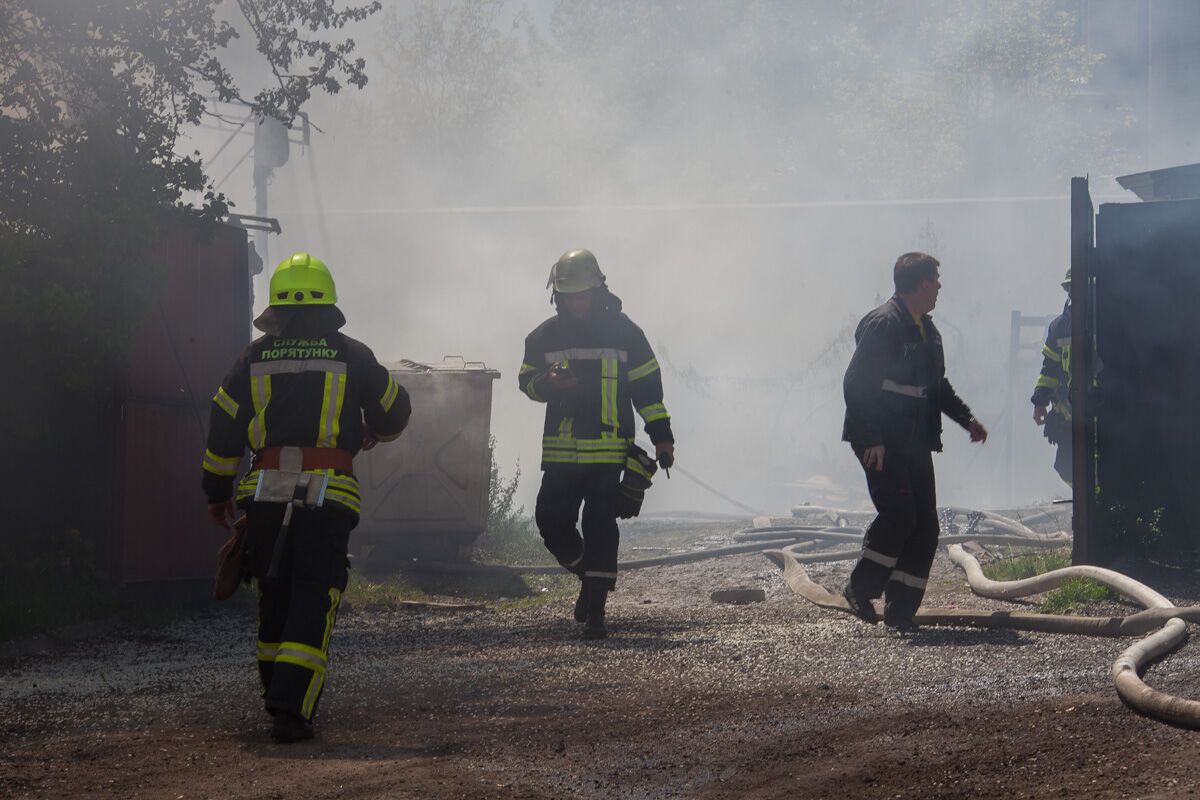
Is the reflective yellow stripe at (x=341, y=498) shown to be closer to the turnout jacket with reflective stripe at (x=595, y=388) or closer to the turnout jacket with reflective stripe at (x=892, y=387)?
the turnout jacket with reflective stripe at (x=595, y=388)

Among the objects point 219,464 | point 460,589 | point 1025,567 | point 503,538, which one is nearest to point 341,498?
point 219,464

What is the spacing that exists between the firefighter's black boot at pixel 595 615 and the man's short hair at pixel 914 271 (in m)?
2.07

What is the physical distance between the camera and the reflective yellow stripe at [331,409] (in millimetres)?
4902

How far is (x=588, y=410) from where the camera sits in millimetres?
6949

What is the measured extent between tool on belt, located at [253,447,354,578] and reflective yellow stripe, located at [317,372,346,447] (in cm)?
4

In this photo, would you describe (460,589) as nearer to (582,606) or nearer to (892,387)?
(582,606)

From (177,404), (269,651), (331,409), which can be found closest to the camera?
(269,651)

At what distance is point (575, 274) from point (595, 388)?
58 cm

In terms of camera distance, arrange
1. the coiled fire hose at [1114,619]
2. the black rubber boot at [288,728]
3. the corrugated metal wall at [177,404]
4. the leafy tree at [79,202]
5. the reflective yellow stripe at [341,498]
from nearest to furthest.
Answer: the coiled fire hose at [1114,619], the black rubber boot at [288,728], the reflective yellow stripe at [341,498], the leafy tree at [79,202], the corrugated metal wall at [177,404]

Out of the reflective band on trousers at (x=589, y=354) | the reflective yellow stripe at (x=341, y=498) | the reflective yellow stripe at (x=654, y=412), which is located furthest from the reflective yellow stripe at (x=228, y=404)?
the reflective yellow stripe at (x=654, y=412)

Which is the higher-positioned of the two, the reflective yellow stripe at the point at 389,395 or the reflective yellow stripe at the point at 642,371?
the reflective yellow stripe at the point at 642,371

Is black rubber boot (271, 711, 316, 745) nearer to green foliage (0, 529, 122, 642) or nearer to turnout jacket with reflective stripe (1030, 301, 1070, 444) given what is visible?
green foliage (0, 529, 122, 642)

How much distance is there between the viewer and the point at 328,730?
4.66 meters

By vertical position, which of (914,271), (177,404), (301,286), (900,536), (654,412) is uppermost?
(914,271)
